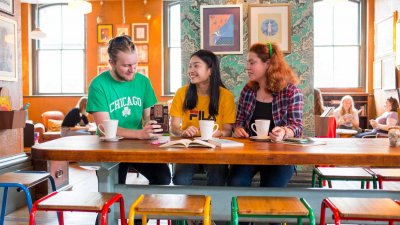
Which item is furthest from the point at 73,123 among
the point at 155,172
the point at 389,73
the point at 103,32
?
the point at 389,73

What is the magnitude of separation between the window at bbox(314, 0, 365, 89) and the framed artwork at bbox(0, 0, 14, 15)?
716cm

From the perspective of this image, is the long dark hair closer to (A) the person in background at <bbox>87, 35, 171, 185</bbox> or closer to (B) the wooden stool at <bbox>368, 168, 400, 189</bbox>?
(A) the person in background at <bbox>87, 35, 171, 185</bbox>

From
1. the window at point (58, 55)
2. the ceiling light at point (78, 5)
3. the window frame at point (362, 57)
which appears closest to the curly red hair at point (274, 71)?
the ceiling light at point (78, 5)

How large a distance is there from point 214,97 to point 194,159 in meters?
0.93

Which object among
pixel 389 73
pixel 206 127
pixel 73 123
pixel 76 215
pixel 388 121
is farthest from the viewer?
pixel 389 73

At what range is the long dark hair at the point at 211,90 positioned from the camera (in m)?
2.55

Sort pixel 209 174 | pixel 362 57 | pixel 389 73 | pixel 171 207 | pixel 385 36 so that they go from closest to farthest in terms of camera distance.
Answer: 1. pixel 171 207
2. pixel 209 174
3. pixel 389 73
4. pixel 385 36
5. pixel 362 57

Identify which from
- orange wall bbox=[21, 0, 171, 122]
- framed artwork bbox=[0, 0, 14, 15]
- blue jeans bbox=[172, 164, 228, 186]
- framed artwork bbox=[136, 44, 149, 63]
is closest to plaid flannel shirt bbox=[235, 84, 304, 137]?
blue jeans bbox=[172, 164, 228, 186]

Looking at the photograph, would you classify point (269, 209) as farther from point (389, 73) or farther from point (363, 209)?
point (389, 73)

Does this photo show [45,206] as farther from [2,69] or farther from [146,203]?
[2,69]

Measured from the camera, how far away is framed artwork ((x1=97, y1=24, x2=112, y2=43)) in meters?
9.74

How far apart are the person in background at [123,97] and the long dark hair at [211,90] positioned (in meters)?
0.25

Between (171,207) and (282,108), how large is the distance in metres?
1.11

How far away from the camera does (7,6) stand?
12.4ft
